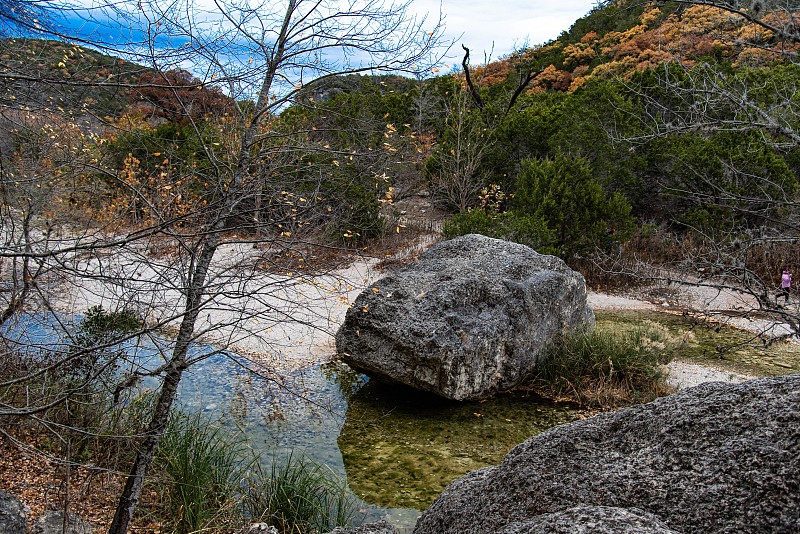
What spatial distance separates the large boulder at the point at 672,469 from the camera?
1316mm

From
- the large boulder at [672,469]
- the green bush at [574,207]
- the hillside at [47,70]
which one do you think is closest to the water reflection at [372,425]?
the hillside at [47,70]

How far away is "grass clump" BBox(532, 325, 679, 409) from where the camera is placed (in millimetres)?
6289

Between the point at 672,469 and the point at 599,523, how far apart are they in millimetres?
319

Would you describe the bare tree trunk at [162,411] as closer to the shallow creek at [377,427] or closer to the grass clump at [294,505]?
the grass clump at [294,505]

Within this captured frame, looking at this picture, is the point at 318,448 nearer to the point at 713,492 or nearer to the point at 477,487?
the point at 477,487

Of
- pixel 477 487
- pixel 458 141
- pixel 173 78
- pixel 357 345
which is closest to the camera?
pixel 477 487

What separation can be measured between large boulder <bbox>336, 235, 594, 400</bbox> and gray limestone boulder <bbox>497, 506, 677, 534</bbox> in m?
4.32

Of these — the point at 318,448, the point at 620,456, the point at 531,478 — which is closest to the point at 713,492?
the point at 620,456

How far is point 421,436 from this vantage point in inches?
216

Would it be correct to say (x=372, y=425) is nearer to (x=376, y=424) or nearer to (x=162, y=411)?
(x=376, y=424)

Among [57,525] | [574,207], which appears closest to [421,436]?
[57,525]

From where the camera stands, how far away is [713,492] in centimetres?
137

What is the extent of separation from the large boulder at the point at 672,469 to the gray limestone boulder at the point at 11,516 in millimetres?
2011

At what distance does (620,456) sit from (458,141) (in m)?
12.4
